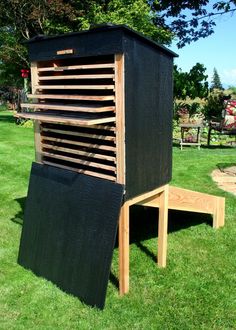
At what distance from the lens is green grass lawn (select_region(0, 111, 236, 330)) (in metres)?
3.54

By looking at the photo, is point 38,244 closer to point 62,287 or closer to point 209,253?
point 62,287

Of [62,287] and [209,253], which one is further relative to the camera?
[209,253]

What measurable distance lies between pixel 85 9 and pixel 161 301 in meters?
19.7

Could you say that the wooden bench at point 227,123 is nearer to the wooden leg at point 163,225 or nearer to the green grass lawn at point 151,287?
the green grass lawn at point 151,287

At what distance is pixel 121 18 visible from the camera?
62.3ft

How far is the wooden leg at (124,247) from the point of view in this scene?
3686 mm

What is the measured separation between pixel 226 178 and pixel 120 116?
529 cm

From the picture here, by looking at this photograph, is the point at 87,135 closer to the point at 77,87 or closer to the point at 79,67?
the point at 77,87

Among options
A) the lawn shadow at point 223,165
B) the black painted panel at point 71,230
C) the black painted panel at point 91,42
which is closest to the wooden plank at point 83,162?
the black painted panel at point 71,230

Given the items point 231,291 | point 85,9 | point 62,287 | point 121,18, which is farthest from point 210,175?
point 85,9

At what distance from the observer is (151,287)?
4.10 metres

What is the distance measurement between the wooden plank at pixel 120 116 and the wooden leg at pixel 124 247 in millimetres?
317

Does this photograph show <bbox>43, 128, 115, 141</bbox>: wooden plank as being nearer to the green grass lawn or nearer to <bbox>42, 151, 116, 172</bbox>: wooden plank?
<bbox>42, 151, 116, 172</bbox>: wooden plank

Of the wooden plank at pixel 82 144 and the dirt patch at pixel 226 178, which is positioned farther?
the dirt patch at pixel 226 178
